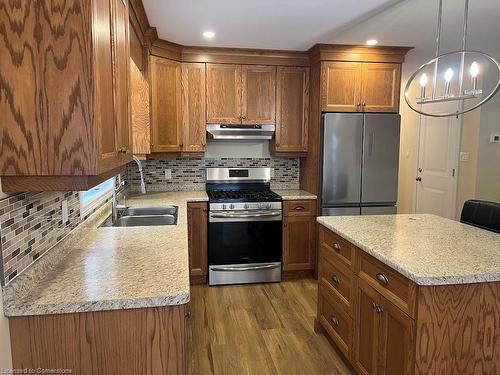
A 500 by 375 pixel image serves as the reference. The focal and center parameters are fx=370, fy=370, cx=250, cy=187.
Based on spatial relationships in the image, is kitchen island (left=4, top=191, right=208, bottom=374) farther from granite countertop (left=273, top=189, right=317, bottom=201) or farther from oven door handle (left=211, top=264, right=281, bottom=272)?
granite countertop (left=273, top=189, right=317, bottom=201)

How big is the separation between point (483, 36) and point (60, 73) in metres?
3.54

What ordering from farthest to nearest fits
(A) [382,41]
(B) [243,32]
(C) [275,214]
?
(C) [275,214]
(A) [382,41]
(B) [243,32]

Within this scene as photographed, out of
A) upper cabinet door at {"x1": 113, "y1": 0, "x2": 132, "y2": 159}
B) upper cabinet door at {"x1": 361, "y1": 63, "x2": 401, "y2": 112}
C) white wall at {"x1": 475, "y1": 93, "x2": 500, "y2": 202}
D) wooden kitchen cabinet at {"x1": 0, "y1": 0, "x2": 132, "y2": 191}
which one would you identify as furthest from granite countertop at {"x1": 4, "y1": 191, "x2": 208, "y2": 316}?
white wall at {"x1": 475, "y1": 93, "x2": 500, "y2": 202}

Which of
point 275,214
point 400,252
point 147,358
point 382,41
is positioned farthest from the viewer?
point 275,214

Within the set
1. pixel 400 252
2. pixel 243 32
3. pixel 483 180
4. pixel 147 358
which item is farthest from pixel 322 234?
pixel 483 180

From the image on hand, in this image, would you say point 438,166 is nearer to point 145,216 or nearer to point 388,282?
point 388,282

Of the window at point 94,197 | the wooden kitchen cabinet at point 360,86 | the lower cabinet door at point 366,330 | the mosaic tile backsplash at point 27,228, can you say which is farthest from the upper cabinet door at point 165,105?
the lower cabinet door at point 366,330

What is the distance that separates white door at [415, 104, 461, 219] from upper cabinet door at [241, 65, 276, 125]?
256 cm

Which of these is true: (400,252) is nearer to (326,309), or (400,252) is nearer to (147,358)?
(326,309)

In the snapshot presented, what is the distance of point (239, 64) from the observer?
3.77 m

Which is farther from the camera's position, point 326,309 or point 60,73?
point 326,309

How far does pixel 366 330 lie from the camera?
1.98m

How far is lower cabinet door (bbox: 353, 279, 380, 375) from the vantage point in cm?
188

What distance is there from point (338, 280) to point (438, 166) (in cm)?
351
